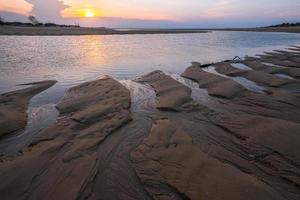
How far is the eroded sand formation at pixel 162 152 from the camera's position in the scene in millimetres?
5027

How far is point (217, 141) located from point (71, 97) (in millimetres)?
7542

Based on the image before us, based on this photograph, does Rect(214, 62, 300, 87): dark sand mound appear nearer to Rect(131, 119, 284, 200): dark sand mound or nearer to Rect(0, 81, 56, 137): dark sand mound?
Rect(131, 119, 284, 200): dark sand mound

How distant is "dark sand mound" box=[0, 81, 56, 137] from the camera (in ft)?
26.3

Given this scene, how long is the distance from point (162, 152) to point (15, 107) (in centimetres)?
724

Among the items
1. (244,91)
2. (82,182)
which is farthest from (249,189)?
(244,91)

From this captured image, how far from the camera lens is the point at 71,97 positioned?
11406mm

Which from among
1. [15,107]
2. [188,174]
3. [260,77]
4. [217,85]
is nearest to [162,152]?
[188,174]

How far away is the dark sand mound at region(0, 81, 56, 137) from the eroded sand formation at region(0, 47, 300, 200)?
1.37 m

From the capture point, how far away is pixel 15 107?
9.87 m

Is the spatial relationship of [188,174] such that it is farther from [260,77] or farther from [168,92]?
[260,77]

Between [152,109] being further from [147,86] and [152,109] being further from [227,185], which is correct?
[227,185]

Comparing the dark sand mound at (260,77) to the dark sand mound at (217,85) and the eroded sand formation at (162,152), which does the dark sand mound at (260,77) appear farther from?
the eroded sand formation at (162,152)

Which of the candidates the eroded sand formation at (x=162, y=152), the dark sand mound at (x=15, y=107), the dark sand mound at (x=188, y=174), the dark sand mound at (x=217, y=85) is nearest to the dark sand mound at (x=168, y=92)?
the eroded sand formation at (x=162, y=152)

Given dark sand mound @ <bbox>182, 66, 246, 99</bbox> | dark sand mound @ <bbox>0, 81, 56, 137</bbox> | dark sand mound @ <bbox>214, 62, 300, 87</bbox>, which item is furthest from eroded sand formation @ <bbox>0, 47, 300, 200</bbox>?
dark sand mound @ <bbox>214, 62, 300, 87</bbox>
